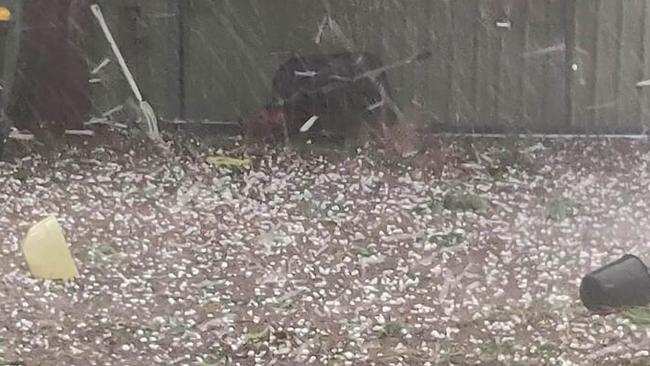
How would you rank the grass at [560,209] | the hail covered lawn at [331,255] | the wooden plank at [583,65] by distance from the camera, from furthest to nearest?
the wooden plank at [583,65], the grass at [560,209], the hail covered lawn at [331,255]

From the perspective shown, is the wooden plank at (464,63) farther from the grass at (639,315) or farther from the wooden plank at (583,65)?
the grass at (639,315)

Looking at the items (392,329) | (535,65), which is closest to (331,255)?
(392,329)

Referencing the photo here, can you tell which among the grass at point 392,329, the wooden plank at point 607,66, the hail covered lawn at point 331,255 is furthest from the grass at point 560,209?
the grass at point 392,329

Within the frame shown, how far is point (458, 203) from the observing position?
0.98 metres

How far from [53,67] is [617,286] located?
680 mm

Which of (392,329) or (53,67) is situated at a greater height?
(53,67)

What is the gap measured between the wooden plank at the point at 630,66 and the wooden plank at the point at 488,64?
0.14 metres

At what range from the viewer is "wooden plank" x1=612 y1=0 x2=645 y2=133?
3.27ft

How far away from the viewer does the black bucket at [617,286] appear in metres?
0.83

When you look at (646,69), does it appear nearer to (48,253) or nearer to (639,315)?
(639,315)

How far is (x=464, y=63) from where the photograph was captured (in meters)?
1.07

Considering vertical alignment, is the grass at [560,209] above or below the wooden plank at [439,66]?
below

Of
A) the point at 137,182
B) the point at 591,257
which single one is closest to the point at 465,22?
the point at 591,257

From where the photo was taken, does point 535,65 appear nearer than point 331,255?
No
